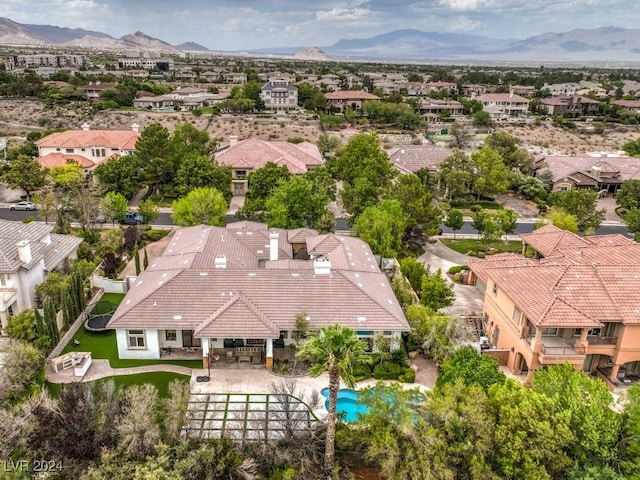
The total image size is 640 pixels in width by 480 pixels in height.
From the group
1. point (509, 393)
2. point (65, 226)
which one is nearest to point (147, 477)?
point (509, 393)

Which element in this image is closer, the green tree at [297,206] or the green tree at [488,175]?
the green tree at [297,206]

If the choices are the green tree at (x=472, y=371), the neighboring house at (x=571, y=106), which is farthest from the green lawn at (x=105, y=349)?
the neighboring house at (x=571, y=106)

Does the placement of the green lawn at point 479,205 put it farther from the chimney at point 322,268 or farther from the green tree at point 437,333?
the chimney at point 322,268

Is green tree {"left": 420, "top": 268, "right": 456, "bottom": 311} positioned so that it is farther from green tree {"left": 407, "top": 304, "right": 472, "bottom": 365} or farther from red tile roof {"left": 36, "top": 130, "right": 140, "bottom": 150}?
red tile roof {"left": 36, "top": 130, "right": 140, "bottom": 150}

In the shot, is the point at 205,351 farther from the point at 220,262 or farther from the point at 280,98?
the point at 280,98

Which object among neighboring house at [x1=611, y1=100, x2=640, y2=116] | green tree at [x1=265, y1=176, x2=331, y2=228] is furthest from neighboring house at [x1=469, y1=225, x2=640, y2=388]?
neighboring house at [x1=611, y1=100, x2=640, y2=116]

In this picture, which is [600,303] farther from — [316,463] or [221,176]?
[221,176]
